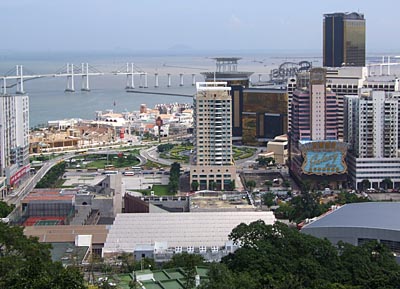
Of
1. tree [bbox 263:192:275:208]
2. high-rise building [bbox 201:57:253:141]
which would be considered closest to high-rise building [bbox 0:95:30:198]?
tree [bbox 263:192:275:208]

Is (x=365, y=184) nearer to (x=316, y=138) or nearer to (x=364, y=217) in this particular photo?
(x=316, y=138)

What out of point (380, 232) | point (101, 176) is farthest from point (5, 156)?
point (380, 232)

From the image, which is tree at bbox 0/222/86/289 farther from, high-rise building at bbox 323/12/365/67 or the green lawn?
high-rise building at bbox 323/12/365/67

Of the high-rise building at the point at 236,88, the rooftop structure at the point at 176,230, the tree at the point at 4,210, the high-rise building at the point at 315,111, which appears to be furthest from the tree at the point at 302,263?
the high-rise building at the point at 236,88

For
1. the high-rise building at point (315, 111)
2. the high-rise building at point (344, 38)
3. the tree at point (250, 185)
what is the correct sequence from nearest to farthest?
the tree at point (250, 185) → the high-rise building at point (315, 111) → the high-rise building at point (344, 38)

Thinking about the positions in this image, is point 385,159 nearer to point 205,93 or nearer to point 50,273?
point 205,93

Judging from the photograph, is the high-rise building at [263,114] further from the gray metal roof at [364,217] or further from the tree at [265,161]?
the gray metal roof at [364,217]
